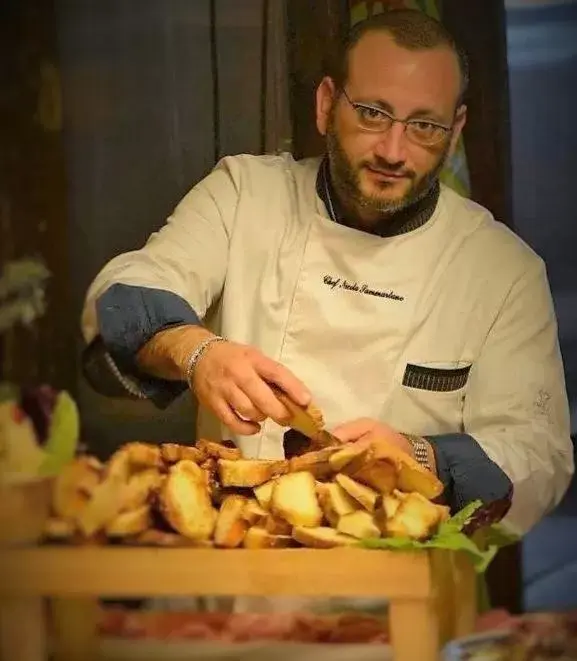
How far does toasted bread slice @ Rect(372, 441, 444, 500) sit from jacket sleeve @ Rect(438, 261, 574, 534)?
0.07 m

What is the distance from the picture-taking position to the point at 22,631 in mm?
781

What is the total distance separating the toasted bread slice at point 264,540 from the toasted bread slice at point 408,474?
0.33ft

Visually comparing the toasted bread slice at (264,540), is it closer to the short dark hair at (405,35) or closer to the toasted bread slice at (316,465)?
the toasted bread slice at (316,465)

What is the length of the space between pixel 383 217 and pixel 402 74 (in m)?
0.13

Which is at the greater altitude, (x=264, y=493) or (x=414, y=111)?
(x=414, y=111)

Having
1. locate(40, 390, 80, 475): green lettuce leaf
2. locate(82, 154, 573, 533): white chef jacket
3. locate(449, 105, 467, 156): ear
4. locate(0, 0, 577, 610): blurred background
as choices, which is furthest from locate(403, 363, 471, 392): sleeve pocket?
locate(40, 390, 80, 475): green lettuce leaf

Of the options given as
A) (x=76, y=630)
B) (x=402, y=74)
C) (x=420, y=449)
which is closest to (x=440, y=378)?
(x=420, y=449)

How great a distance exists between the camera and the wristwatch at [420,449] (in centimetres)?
87

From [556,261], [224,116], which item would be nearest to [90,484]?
[224,116]

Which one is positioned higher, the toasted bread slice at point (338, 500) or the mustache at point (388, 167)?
the mustache at point (388, 167)

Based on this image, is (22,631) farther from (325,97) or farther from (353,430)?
(325,97)

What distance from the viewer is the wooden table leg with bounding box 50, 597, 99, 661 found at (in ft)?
2.72

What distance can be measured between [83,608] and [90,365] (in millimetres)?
209

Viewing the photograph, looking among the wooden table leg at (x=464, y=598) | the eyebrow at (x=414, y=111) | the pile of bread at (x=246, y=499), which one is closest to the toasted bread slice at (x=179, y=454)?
the pile of bread at (x=246, y=499)
